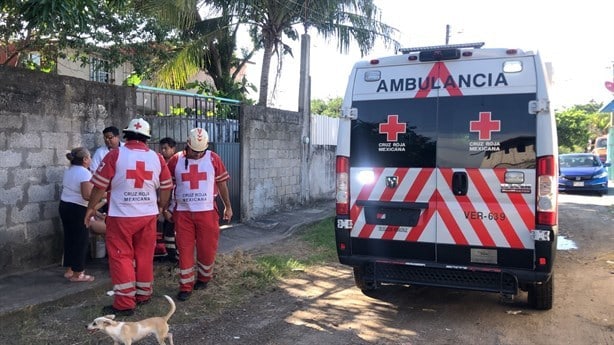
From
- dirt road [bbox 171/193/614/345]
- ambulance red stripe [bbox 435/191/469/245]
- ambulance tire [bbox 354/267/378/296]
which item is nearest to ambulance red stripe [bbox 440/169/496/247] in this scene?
ambulance red stripe [bbox 435/191/469/245]

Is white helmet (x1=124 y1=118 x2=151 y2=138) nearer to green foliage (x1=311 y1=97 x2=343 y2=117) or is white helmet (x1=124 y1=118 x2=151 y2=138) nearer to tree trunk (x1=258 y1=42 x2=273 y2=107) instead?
tree trunk (x1=258 y1=42 x2=273 y2=107)

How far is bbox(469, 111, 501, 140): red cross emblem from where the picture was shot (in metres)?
4.58

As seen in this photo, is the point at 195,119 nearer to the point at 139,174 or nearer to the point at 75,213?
the point at 75,213

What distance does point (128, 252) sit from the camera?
4.87 meters

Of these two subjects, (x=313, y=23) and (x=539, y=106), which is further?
(x=313, y=23)

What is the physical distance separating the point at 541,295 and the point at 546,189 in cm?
125

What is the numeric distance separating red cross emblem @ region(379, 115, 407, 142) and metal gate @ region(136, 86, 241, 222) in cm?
408

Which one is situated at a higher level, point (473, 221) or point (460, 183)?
point (460, 183)

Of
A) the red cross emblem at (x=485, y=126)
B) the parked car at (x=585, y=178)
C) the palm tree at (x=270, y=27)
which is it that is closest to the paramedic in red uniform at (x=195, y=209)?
the red cross emblem at (x=485, y=126)

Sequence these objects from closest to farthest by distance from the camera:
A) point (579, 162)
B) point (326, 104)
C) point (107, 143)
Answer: point (107, 143)
point (579, 162)
point (326, 104)

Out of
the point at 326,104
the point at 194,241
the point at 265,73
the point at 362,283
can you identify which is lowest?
the point at 362,283

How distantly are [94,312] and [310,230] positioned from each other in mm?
5413

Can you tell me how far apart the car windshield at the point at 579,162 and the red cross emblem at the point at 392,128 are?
15935 mm

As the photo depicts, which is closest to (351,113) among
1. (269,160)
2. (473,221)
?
(473,221)
